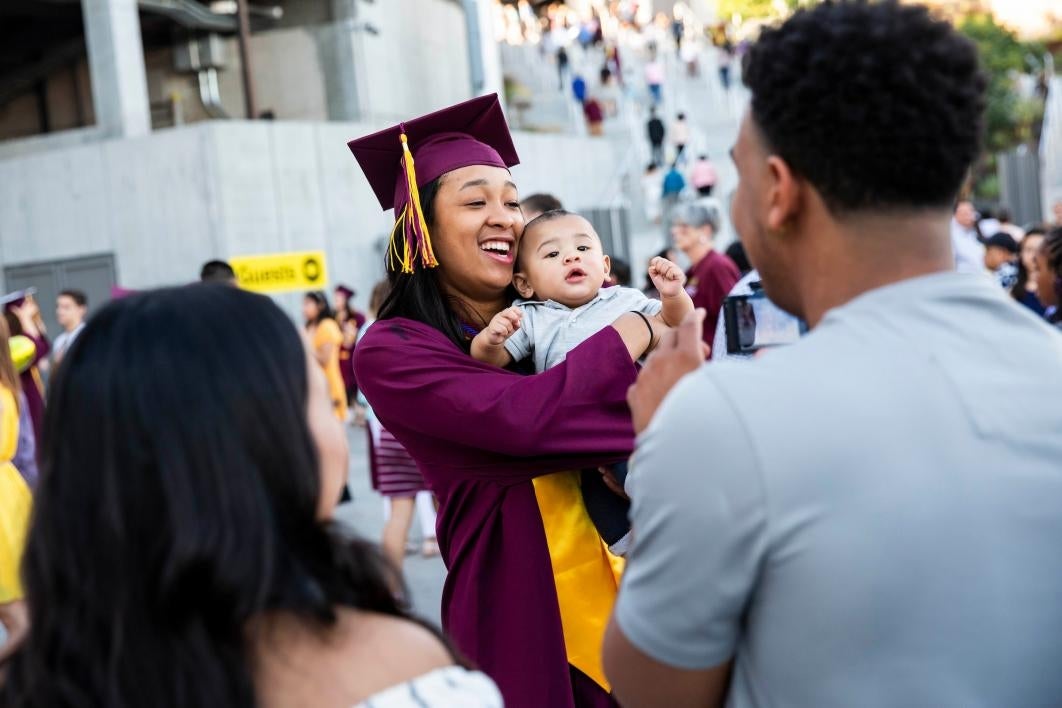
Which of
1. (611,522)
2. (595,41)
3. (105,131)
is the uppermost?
(595,41)

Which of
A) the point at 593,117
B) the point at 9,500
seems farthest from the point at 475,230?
the point at 593,117

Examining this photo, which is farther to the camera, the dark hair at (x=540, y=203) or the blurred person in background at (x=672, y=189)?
the blurred person in background at (x=672, y=189)

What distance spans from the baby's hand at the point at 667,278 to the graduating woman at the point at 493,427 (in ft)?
0.34

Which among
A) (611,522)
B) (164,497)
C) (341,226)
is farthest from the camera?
(341,226)

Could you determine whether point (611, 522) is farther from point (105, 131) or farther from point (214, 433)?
point (105, 131)

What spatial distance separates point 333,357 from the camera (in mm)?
12039

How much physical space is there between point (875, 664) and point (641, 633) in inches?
11.7

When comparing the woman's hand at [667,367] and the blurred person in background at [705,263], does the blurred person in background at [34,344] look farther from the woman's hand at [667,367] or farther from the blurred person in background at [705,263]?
the woman's hand at [667,367]

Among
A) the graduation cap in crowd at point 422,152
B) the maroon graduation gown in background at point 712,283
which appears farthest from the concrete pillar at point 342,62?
the graduation cap in crowd at point 422,152

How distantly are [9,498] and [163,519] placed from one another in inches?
171

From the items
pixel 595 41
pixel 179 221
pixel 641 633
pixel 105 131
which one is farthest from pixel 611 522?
pixel 595 41

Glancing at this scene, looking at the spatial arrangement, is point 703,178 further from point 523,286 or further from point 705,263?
point 523,286

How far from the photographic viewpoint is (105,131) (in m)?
18.1

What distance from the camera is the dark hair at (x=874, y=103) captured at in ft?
4.82
